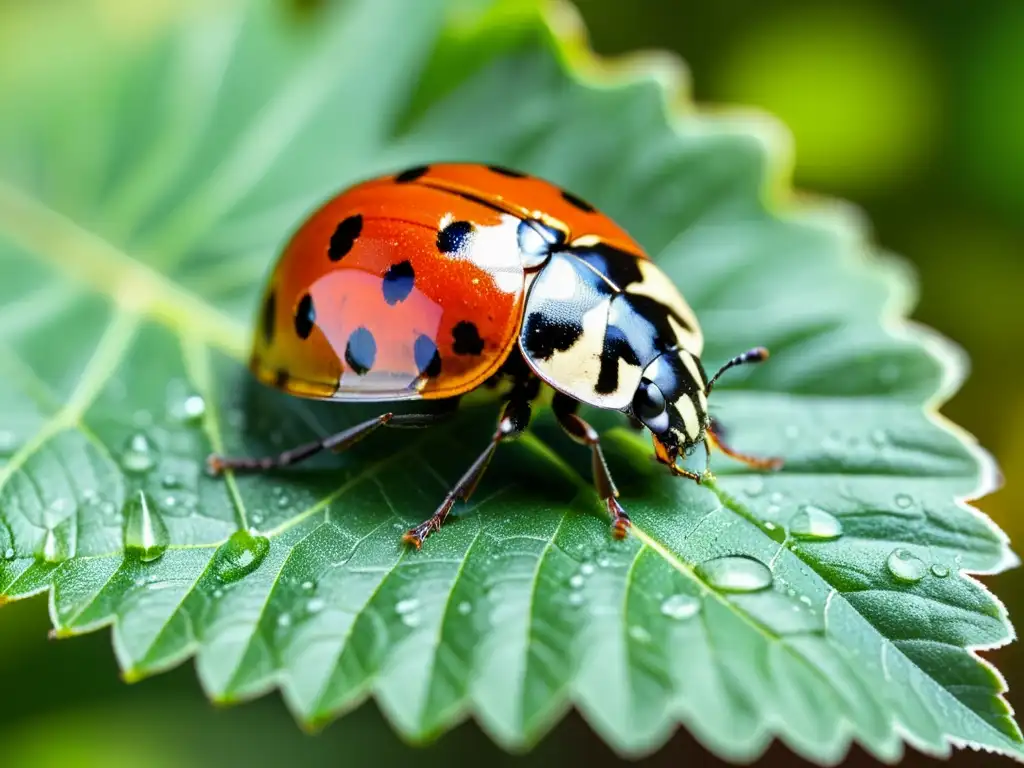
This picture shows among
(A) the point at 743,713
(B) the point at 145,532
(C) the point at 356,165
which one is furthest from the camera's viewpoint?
(C) the point at 356,165

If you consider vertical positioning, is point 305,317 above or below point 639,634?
above

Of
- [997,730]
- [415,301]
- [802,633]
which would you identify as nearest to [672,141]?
[415,301]

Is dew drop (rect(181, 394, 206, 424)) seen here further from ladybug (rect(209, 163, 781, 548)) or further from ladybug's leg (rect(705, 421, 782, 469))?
ladybug's leg (rect(705, 421, 782, 469))

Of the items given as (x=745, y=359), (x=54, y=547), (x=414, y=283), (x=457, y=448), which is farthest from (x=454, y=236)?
(x=54, y=547)

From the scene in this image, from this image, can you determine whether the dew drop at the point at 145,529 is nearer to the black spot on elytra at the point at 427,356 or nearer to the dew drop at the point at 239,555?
the dew drop at the point at 239,555

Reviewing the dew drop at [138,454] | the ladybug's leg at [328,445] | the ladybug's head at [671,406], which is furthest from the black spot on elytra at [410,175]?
the dew drop at [138,454]

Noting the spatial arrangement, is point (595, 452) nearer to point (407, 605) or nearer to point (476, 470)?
point (476, 470)

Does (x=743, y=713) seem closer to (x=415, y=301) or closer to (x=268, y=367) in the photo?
(x=415, y=301)
